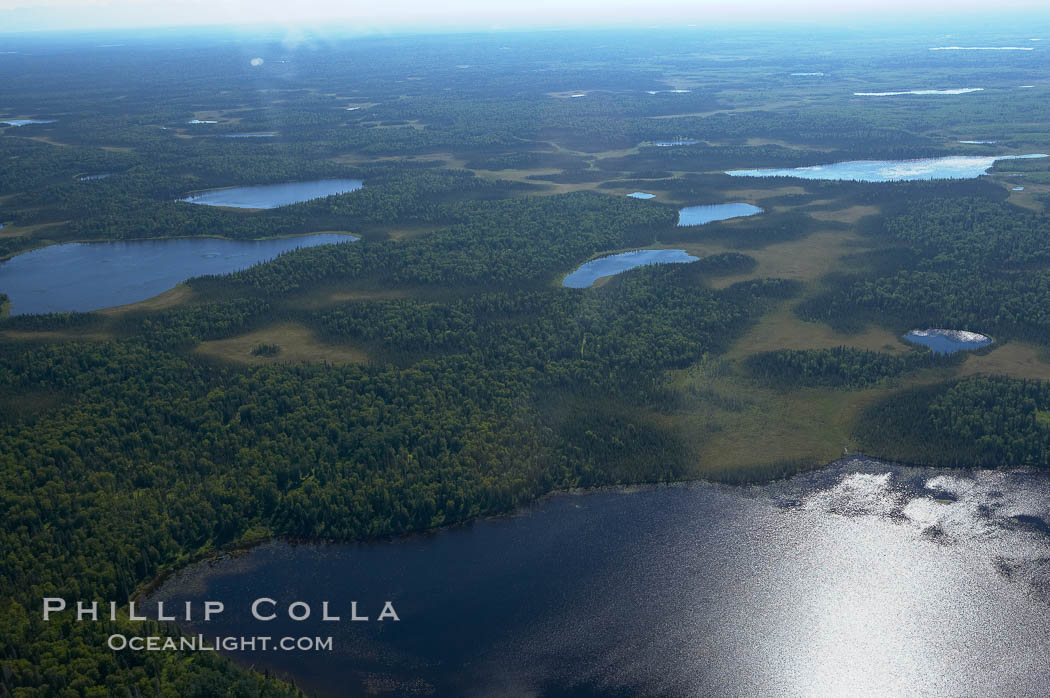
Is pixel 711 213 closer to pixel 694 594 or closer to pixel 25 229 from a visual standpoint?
pixel 694 594

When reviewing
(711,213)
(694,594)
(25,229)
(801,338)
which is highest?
(711,213)

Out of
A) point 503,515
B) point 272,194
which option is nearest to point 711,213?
point 272,194

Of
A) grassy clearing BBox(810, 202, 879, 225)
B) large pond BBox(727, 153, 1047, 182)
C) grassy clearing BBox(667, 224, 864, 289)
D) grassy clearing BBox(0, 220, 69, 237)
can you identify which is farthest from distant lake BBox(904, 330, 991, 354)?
grassy clearing BBox(0, 220, 69, 237)

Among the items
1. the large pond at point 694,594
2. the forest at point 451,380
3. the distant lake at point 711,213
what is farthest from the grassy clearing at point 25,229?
the large pond at point 694,594

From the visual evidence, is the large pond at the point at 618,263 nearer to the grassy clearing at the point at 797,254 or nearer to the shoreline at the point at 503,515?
the grassy clearing at the point at 797,254

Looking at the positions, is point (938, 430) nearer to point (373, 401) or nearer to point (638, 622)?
point (638, 622)

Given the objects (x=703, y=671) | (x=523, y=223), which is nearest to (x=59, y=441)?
(x=703, y=671)

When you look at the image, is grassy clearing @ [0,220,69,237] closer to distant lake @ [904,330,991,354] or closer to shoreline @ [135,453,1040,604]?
shoreline @ [135,453,1040,604]

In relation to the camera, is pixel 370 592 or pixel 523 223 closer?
pixel 370 592
